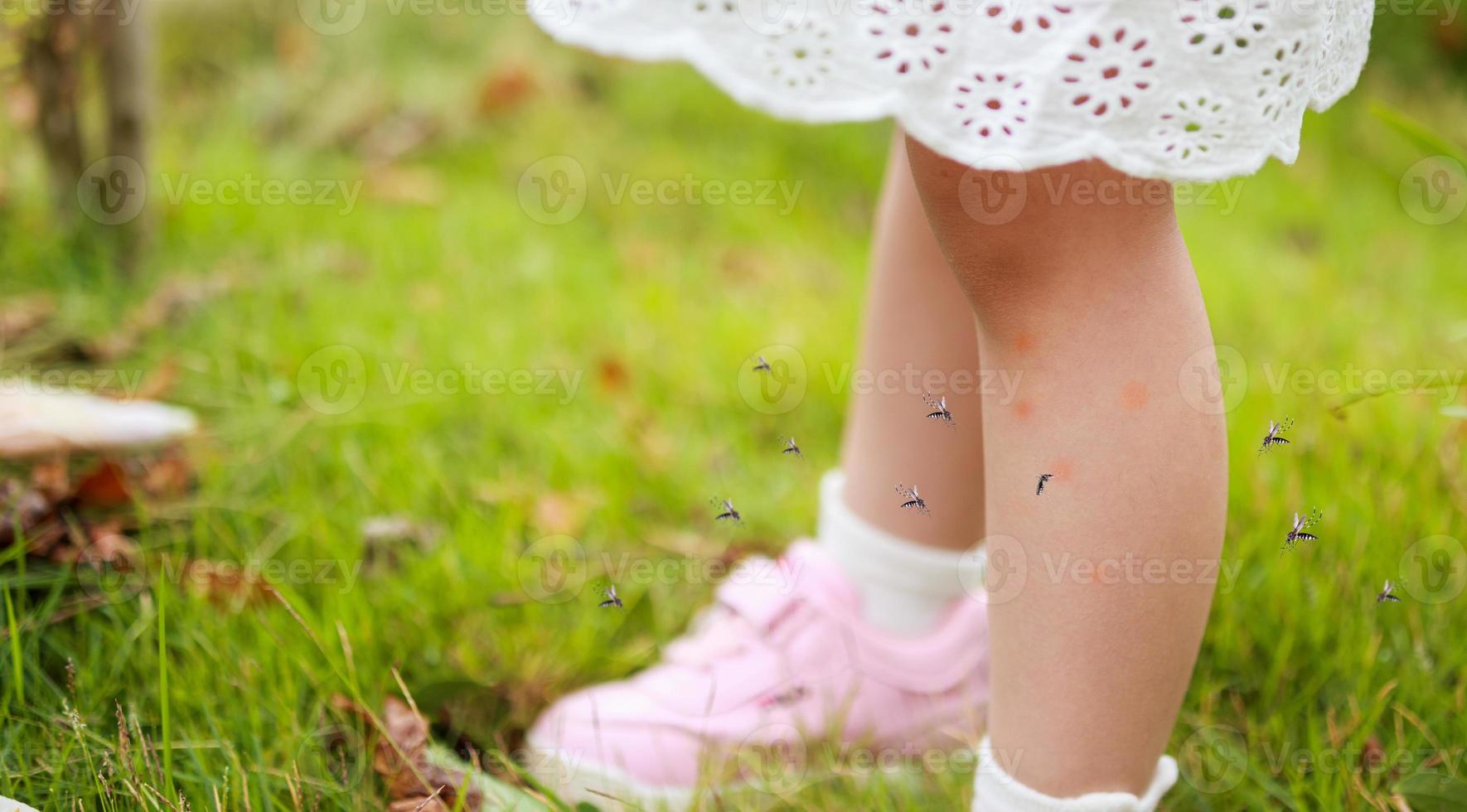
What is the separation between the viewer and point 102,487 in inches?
45.5

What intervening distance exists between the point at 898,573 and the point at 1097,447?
37 centimetres

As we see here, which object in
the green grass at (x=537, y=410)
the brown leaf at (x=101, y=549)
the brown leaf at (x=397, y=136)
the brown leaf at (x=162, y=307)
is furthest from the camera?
the brown leaf at (x=397, y=136)

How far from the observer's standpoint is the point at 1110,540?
670 mm

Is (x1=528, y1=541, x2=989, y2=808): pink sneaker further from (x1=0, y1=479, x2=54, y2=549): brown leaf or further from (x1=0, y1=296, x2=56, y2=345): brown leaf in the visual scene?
(x1=0, y1=296, x2=56, y2=345): brown leaf

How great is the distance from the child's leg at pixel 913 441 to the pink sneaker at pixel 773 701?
0.10ft

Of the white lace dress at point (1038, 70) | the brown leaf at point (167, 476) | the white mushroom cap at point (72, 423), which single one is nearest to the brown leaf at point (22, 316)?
the white mushroom cap at point (72, 423)

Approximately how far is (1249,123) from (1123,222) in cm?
9

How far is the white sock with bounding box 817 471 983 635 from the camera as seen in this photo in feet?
3.28

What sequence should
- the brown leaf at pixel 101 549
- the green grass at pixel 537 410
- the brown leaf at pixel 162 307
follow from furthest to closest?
the brown leaf at pixel 162 307, the brown leaf at pixel 101 549, the green grass at pixel 537 410

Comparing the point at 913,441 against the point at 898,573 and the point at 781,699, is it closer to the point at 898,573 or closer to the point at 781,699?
the point at 898,573

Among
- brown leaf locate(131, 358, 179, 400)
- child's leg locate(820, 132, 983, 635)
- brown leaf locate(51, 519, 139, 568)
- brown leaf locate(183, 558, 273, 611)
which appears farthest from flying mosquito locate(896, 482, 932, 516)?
brown leaf locate(131, 358, 179, 400)

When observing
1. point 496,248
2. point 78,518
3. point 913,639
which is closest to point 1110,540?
point 913,639

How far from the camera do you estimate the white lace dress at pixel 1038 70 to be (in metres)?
0.58

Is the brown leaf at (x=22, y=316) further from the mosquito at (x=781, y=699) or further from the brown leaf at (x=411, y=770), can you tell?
the mosquito at (x=781, y=699)
